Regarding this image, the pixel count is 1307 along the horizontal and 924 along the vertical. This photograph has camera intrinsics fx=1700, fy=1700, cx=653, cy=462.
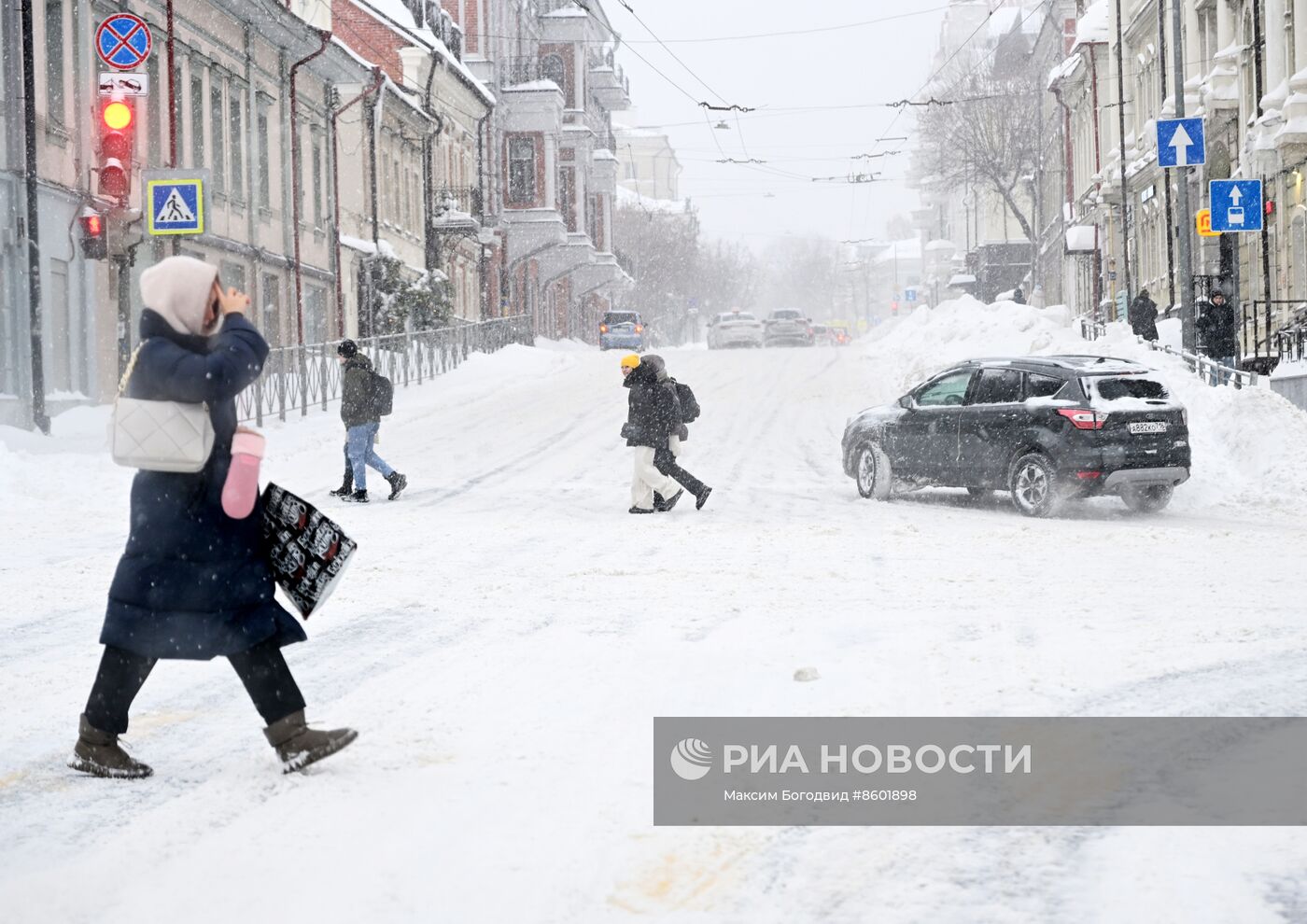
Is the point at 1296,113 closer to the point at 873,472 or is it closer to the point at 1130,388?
the point at 873,472

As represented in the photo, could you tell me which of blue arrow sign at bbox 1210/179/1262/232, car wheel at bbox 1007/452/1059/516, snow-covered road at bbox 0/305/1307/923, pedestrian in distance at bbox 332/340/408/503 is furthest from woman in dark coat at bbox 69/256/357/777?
blue arrow sign at bbox 1210/179/1262/232

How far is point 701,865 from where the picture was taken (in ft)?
14.3

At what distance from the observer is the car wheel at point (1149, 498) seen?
1538cm

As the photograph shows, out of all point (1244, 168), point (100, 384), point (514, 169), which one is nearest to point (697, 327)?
point (514, 169)

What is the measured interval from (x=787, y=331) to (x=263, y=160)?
32489 millimetres

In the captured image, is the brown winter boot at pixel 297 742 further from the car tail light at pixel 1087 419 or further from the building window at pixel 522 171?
the building window at pixel 522 171

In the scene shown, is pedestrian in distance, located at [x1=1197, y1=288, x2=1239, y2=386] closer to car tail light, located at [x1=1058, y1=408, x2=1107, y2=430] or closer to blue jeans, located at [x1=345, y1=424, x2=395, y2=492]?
car tail light, located at [x1=1058, y1=408, x2=1107, y2=430]

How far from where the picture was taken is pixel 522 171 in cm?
5794

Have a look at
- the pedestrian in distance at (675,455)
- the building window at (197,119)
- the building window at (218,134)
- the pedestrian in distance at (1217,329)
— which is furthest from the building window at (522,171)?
the pedestrian in distance at (675,455)

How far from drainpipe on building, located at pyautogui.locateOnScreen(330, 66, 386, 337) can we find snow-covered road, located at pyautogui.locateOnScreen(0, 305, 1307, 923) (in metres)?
20.9

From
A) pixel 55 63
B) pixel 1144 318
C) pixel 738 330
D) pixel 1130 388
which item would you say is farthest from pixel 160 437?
pixel 738 330

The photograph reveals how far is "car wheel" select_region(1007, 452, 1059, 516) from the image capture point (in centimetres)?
1461

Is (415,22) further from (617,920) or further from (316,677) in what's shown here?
(617,920)

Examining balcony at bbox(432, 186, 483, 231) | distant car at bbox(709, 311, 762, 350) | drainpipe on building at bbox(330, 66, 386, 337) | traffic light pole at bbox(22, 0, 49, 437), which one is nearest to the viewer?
traffic light pole at bbox(22, 0, 49, 437)
